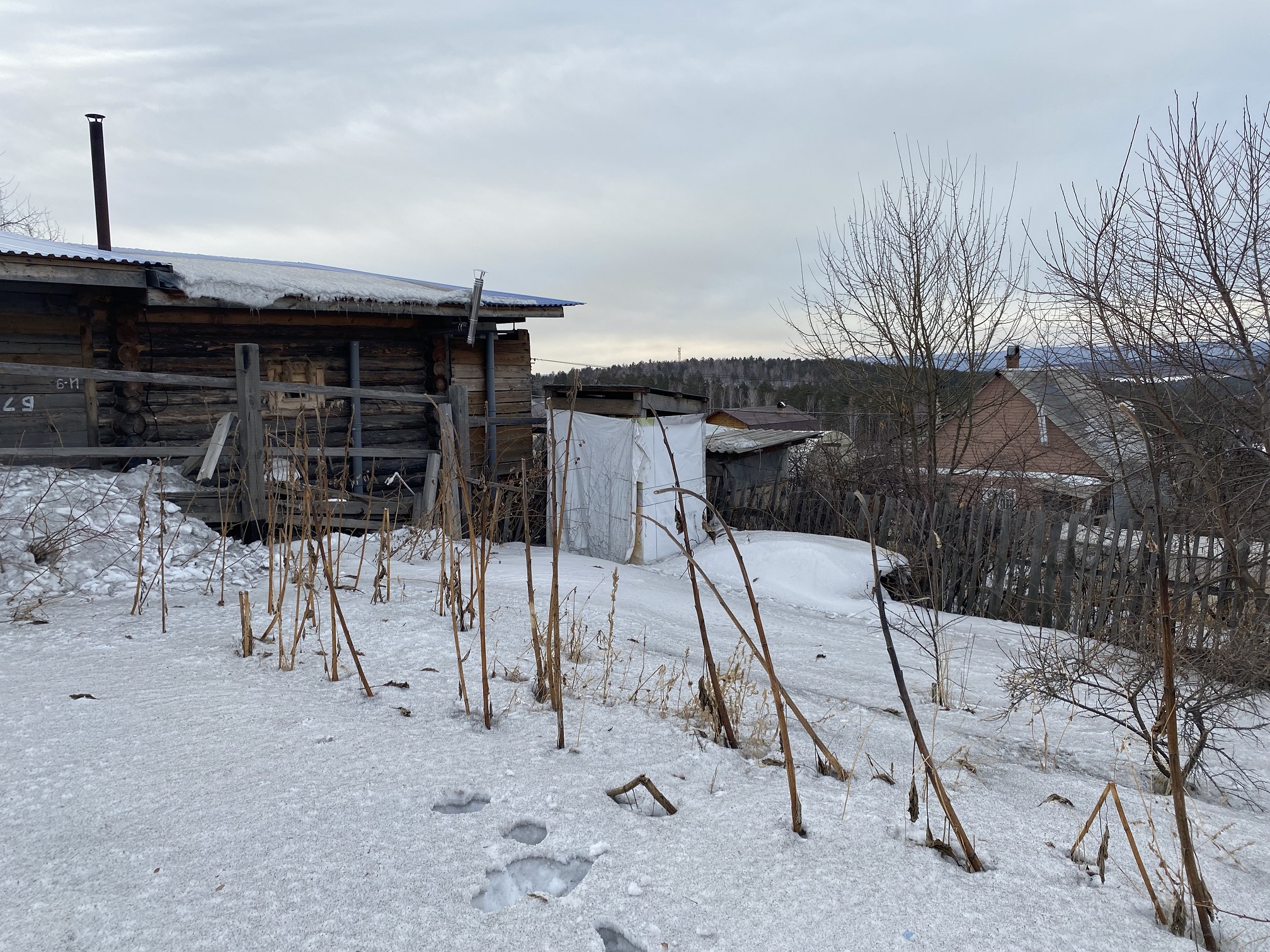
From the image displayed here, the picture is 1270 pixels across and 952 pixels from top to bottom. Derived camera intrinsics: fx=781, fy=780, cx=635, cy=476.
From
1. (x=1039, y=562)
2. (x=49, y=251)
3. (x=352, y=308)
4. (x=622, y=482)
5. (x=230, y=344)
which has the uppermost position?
(x=49, y=251)

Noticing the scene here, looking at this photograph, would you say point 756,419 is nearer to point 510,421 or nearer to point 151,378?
point 510,421

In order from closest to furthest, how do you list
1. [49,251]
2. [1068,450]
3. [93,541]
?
[93,541]
[49,251]
[1068,450]

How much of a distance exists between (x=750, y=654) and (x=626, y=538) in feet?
14.3

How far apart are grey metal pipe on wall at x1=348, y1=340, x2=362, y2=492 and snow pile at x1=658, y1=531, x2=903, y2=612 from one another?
4.04 metres

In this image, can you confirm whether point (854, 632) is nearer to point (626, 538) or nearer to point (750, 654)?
point (750, 654)

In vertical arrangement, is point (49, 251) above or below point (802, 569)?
above

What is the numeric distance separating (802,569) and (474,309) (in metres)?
5.19

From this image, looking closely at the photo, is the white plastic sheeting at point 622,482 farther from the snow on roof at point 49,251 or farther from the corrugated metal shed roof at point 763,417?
the corrugated metal shed roof at point 763,417

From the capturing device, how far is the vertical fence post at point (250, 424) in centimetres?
684

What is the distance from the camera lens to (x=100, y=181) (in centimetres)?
1144

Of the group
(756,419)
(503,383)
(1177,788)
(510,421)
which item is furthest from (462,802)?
(756,419)

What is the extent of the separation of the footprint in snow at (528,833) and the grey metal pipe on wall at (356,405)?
313 inches

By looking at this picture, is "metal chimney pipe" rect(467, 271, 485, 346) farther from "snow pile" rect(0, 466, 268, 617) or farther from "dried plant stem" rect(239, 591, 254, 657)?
"dried plant stem" rect(239, 591, 254, 657)

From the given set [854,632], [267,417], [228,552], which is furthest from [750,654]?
[267,417]
